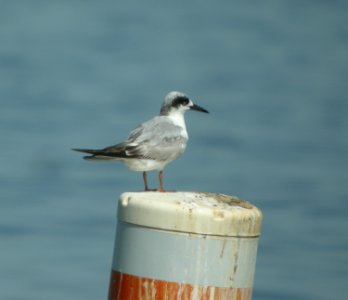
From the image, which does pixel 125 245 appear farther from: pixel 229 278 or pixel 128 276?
pixel 229 278

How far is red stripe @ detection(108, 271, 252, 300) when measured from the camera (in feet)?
9.98

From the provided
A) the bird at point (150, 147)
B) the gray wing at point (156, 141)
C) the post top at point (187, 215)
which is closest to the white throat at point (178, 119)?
the bird at point (150, 147)

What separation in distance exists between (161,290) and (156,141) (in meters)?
2.07

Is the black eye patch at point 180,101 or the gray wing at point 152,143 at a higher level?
the black eye patch at point 180,101

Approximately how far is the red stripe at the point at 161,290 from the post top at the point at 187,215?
0.64ft

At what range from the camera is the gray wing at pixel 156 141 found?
4.90 meters

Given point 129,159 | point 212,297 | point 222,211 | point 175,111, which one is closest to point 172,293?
point 212,297

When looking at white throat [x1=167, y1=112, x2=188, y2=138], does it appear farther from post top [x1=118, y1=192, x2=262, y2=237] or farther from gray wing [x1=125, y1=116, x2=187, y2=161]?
post top [x1=118, y1=192, x2=262, y2=237]

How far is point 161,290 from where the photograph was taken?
3.04m

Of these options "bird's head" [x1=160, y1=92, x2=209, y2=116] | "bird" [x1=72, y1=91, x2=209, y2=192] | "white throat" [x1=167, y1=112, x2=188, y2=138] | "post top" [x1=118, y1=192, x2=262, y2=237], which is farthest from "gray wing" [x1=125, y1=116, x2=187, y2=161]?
"post top" [x1=118, y1=192, x2=262, y2=237]

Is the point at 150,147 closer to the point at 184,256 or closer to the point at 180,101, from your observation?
the point at 180,101

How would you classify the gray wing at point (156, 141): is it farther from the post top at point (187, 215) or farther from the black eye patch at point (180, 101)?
the post top at point (187, 215)

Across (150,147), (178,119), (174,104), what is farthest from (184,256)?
(174,104)

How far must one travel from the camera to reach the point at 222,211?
3070mm
